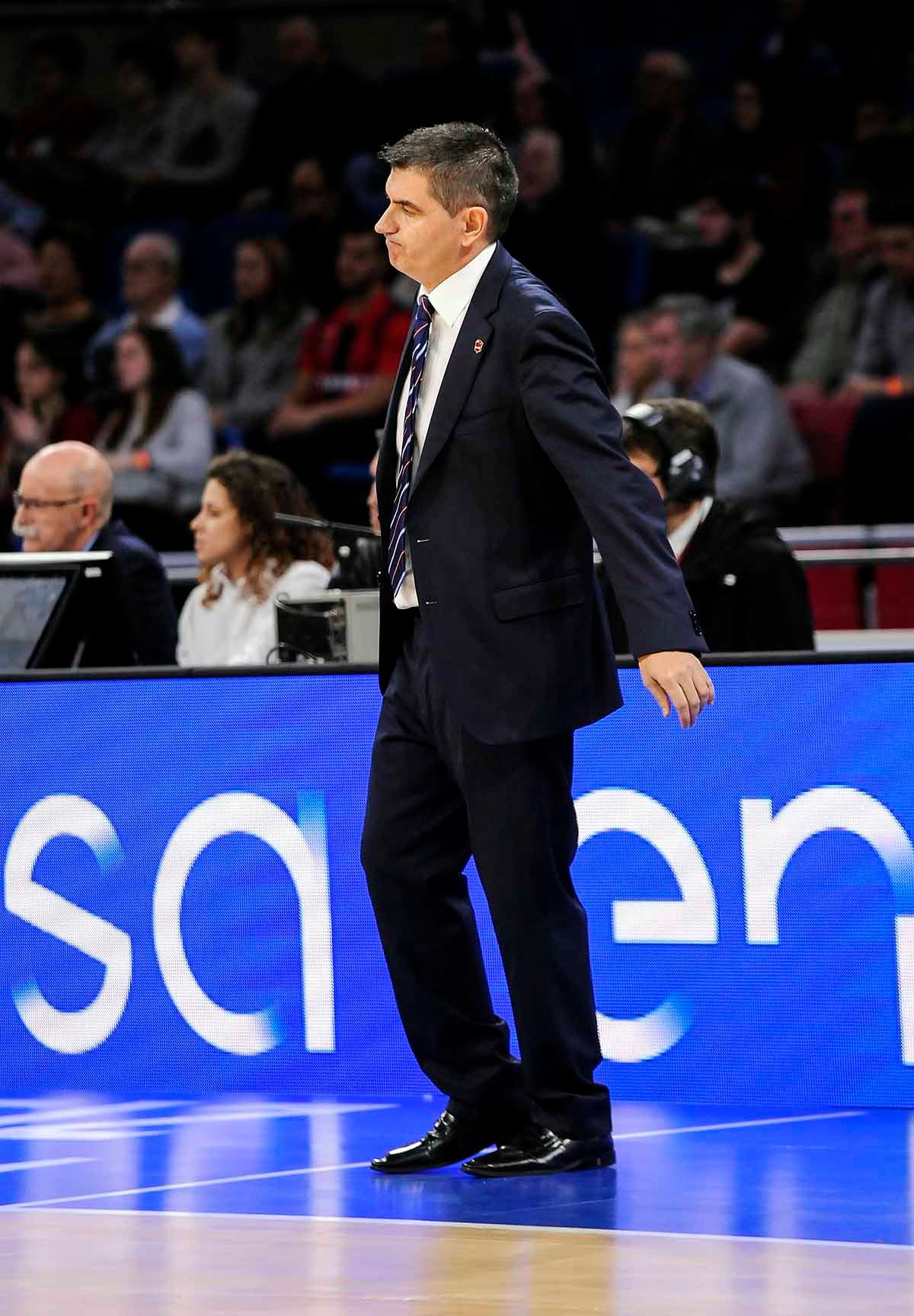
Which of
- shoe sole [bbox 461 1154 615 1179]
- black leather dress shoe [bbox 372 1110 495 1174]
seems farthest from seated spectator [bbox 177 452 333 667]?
shoe sole [bbox 461 1154 615 1179]

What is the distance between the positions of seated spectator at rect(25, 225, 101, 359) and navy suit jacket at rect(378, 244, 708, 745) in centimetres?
835

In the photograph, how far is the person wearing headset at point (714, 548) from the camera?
19.0ft

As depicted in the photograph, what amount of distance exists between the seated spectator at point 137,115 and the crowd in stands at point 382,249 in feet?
0.06

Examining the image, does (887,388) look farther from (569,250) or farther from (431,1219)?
(431,1219)

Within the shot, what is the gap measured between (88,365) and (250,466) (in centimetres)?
568

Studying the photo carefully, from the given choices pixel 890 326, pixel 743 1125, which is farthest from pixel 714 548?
pixel 890 326

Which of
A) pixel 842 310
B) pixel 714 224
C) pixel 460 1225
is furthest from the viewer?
pixel 714 224

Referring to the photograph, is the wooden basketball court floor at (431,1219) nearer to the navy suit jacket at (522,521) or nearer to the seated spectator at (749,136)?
the navy suit jacket at (522,521)

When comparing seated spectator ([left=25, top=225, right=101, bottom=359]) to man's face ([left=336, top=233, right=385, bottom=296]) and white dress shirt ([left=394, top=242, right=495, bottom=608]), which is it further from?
white dress shirt ([left=394, top=242, right=495, bottom=608])

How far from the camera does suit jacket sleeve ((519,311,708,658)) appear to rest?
389 centimetres

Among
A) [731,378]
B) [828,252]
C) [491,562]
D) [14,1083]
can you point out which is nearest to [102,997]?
[14,1083]

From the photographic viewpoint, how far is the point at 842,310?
1057 centimetres

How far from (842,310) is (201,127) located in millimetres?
4846

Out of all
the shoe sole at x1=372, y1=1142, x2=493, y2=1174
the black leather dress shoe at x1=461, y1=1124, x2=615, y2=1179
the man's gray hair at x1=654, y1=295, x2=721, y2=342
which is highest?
the man's gray hair at x1=654, y1=295, x2=721, y2=342
